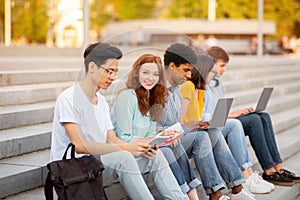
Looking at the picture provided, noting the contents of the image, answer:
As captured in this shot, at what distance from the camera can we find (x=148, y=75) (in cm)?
412

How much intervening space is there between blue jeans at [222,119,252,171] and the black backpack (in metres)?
1.90

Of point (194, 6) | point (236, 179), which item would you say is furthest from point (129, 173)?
point (194, 6)

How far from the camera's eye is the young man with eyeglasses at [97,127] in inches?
156

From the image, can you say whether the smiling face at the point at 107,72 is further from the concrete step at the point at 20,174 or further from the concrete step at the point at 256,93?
the concrete step at the point at 256,93

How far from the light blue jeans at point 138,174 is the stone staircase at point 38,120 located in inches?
13.0

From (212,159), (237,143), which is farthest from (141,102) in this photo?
(237,143)

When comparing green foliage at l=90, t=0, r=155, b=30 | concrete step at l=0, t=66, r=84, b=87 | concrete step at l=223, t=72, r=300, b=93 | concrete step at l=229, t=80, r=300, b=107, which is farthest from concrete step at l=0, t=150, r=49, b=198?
green foliage at l=90, t=0, r=155, b=30

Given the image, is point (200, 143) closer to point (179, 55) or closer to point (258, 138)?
point (179, 55)

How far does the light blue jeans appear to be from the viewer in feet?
13.7

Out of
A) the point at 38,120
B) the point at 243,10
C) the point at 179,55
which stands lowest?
the point at 38,120

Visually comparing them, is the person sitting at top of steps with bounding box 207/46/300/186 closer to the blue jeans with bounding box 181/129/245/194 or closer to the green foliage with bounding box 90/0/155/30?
the blue jeans with bounding box 181/129/245/194

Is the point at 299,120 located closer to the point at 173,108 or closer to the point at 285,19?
the point at 173,108

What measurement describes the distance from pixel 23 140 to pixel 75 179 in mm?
1324

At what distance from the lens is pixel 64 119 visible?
3.95 meters
